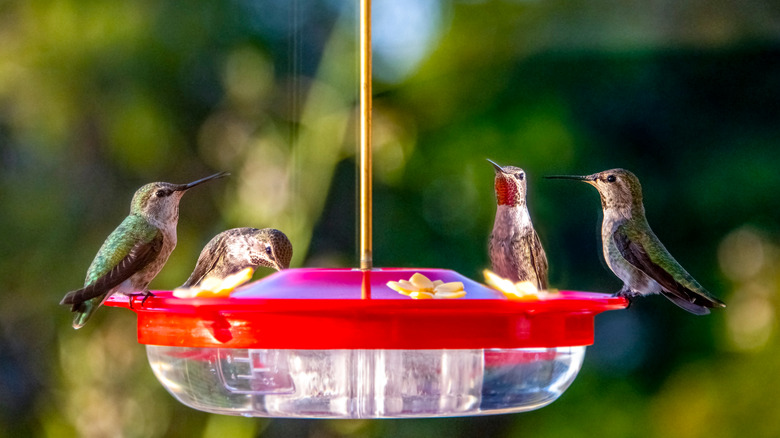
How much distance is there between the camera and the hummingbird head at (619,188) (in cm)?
224

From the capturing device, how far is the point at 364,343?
1.45m

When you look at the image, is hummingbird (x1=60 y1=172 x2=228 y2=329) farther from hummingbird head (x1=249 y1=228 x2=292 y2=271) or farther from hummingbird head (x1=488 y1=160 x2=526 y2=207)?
hummingbird head (x1=488 y1=160 x2=526 y2=207)

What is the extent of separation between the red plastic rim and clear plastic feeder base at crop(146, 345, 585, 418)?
0.08 m

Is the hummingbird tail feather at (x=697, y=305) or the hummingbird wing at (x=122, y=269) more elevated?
the hummingbird wing at (x=122, y=269)

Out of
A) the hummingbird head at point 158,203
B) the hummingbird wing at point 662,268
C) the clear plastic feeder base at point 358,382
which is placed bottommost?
the clear plastic feeder base at point 358,382

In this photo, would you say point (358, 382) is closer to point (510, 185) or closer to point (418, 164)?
point (510, 185)

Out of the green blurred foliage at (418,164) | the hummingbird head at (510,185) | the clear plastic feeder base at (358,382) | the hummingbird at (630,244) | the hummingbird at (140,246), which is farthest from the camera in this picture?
the green blurred foliage at (418,164)

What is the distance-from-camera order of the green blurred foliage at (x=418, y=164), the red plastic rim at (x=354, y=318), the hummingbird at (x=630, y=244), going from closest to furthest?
the red plastic rim at (x=354, y=318) < the hummingbird at (x=630, y=244) < the green blurred foliage at (x=418, y=164)

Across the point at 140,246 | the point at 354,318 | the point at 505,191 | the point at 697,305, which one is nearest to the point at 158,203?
the point at 140,246

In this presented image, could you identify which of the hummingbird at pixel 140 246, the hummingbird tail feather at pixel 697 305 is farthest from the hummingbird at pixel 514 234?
the hummingbird at pixel 140 246

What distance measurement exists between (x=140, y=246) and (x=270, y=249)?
348mm

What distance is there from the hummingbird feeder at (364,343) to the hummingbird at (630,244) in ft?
1.45

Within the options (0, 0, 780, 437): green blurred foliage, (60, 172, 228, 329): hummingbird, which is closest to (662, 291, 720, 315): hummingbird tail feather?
(60, 172, 228, 329): hummingbird

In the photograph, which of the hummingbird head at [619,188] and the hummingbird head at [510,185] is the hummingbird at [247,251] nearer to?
the hummingbird head at [510,185]
